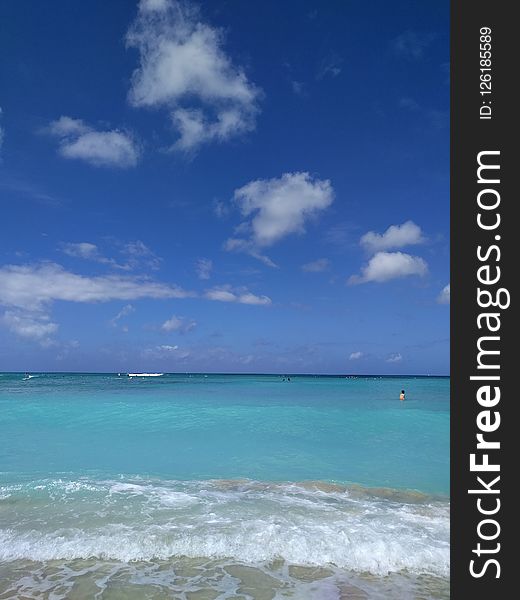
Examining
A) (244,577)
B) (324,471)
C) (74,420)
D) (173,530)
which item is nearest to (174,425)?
(74,420)

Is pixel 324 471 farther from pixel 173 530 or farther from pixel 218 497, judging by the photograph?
pixel 173 530

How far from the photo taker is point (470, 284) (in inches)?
114

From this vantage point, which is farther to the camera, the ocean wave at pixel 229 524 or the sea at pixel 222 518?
the ocean wave at pixel 229 524

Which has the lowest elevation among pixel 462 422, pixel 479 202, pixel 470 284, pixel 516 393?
pixel 462 422

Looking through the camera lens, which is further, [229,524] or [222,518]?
[222,518]

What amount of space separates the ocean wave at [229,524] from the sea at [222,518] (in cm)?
3

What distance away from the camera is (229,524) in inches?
299

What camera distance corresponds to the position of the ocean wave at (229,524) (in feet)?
20.9

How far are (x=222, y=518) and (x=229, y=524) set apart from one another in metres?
0.39

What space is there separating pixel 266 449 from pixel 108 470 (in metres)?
6.09

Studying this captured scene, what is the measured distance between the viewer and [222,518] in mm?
7941

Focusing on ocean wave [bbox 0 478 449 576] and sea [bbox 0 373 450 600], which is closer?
sea [bbox 0 373 450 600]

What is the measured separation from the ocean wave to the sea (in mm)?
30

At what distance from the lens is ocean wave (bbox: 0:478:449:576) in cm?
638
